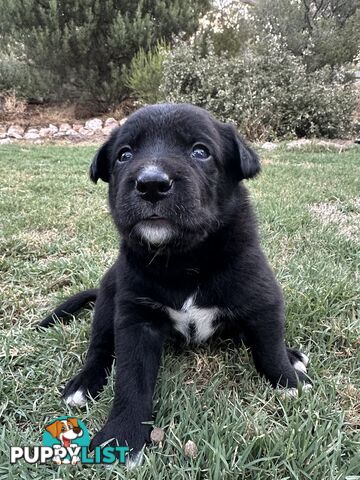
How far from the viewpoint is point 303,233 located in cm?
339

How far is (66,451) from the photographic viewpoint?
1394mm

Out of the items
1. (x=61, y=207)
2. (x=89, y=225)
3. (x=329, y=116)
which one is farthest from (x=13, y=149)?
(x=329, y=116)

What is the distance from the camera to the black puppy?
1514 mm

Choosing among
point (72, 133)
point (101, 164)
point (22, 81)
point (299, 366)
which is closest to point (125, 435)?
point (299, 366)

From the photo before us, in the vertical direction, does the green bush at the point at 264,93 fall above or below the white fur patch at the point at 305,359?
below

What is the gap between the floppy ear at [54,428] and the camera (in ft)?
4.91

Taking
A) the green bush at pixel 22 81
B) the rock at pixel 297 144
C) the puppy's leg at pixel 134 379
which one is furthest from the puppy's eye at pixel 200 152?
the green bush at pixel 22 81

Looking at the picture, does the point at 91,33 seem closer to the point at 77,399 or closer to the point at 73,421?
the point at 77,399

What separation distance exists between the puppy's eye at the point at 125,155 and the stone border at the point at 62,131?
9.36 metres

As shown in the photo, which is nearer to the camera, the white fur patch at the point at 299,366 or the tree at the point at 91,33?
the white fur patch at the point at 299,366

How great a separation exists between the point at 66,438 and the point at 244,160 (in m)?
1.21

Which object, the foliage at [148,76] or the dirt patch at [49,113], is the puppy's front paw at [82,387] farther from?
the dirt patch at [49,113]

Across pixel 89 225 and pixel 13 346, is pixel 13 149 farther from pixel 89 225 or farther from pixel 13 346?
pixel 13 346

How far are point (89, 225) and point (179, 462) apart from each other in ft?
8.32
